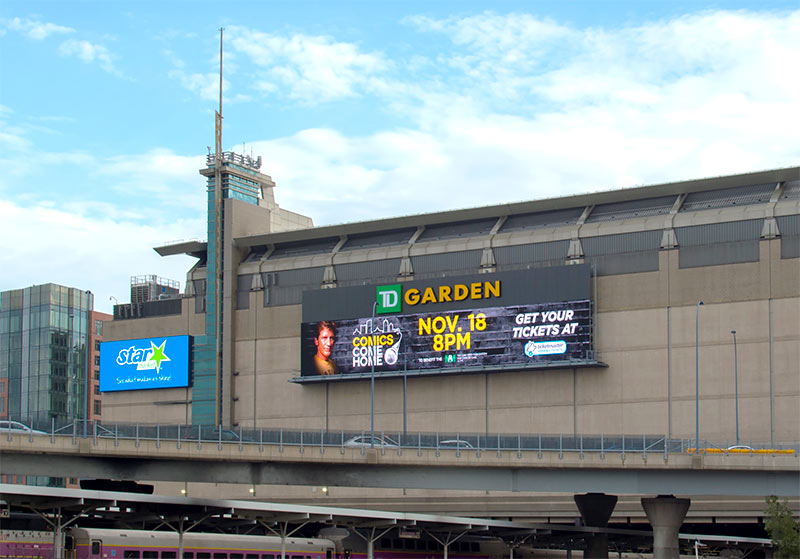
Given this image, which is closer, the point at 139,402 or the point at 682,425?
the point at 682,425

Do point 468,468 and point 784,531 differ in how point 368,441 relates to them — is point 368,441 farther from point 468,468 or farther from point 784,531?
→ point 784,531

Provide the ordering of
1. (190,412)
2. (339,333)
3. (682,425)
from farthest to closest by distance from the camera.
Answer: (190,412) → (339,333) → (682,425)

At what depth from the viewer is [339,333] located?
5049 inches

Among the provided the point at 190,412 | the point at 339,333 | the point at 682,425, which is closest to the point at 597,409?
the point at 682,425

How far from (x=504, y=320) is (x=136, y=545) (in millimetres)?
57801

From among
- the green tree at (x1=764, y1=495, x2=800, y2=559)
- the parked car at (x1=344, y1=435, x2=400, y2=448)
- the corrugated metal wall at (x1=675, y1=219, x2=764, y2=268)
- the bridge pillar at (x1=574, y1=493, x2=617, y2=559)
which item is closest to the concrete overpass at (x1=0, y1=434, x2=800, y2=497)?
the parked car at (x1=344, y1=435, x2=400, y2=448)

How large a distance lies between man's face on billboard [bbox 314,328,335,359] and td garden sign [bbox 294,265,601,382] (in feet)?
0.33

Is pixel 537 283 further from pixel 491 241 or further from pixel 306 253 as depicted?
pixel 306 253

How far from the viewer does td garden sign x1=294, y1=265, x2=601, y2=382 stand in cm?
11594

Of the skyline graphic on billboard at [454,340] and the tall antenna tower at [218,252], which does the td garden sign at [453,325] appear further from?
the tall antenna tower at [218,252]

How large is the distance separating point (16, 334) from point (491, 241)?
97.5m

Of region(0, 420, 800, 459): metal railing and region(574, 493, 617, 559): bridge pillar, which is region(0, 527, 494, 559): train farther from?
region(574, 493, 617, 559): bridge pillar

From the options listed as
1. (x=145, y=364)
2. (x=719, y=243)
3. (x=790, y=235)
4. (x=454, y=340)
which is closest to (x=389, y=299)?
(x=454, y=340)

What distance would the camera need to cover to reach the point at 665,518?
80.8 m
